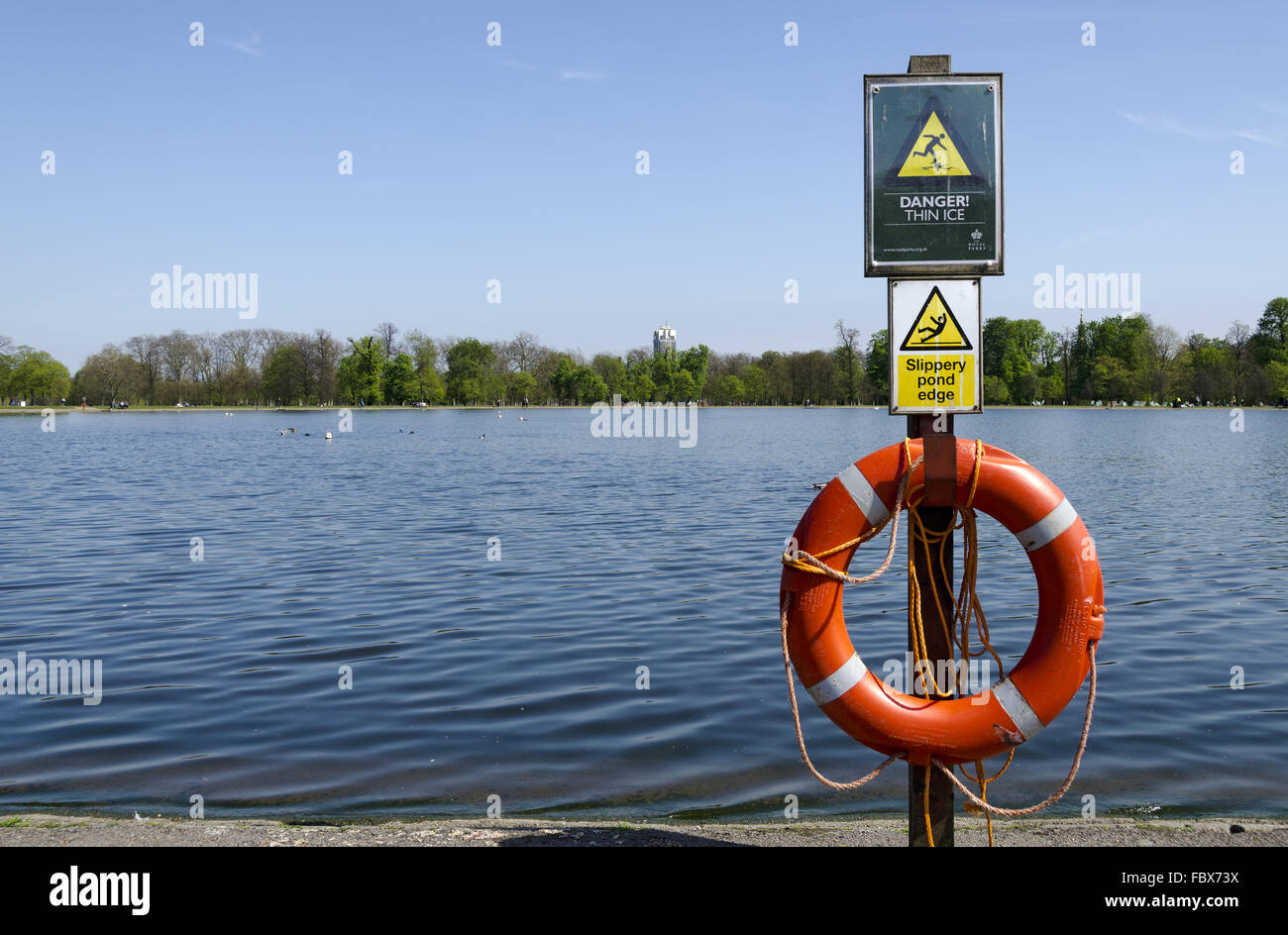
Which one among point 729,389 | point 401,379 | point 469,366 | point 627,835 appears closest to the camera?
point 627,835

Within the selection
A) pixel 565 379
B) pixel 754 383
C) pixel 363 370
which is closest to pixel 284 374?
pixel 363 370

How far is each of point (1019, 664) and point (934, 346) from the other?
127cm

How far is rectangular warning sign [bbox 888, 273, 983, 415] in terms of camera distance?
12.8ft

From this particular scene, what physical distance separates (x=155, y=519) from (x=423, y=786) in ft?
52.3

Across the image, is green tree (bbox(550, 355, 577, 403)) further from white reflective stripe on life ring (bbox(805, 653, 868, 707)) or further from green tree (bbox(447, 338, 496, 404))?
white reflective stripe on life ring (bbox(805, 653, 868, 707))

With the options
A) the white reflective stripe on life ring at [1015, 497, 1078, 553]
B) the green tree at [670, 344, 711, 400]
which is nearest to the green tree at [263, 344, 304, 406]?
the green tree at [670, 344, 711, 400]

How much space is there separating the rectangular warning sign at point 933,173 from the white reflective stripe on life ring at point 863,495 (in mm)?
785

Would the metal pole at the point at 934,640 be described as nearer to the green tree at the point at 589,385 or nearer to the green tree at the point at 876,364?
the green tree at the point at 876,364

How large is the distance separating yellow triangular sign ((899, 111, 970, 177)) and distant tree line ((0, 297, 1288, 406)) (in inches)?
4663

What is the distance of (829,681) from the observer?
→ 4043 mm

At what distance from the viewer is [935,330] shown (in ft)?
12.9

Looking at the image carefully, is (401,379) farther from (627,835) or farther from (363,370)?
(627,835)

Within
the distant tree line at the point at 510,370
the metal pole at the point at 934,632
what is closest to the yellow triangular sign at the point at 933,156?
the metal pole at the point at 934,632
